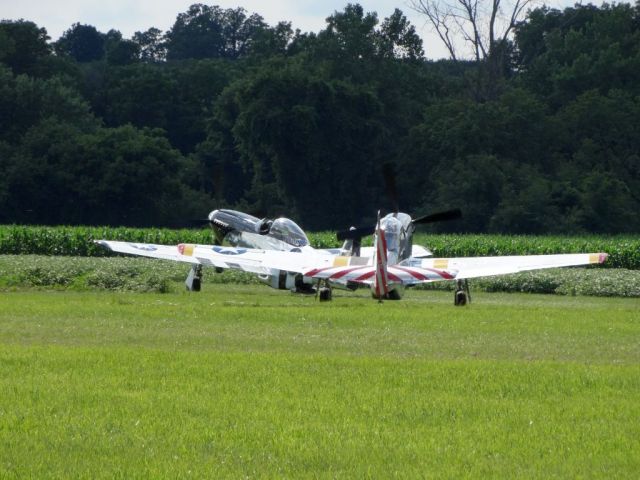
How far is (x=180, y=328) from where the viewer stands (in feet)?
61.9

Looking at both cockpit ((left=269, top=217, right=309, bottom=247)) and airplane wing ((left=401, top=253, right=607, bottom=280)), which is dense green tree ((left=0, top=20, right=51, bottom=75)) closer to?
cockpit ((left=269, top=217, right=309, bottom=247))

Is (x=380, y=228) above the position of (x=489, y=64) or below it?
below

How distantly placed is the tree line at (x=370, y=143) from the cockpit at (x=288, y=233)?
122ft

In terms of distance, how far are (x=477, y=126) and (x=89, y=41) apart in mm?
95624

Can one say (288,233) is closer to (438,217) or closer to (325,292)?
(325,292)

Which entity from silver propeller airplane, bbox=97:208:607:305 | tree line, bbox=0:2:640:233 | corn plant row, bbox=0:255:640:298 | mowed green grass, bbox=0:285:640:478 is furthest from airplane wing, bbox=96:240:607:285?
tree line, bbox=0:2:640:233

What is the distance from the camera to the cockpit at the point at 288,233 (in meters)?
29.1

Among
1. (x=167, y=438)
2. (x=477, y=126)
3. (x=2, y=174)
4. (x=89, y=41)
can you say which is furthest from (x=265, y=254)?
(x=89, y=41)

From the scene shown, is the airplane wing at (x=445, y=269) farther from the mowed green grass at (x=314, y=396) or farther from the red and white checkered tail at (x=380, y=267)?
the mowed green grass at (x=314, y=396)

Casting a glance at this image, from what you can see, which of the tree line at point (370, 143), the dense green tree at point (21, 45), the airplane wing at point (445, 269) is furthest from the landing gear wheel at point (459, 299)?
the dense green tree at point (21, 45)

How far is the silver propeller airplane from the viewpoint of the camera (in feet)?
78.5

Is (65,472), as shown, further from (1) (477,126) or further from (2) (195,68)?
(2) (195,68)

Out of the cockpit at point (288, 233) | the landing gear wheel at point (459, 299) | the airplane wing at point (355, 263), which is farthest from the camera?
the cockpit at point (288, 233)

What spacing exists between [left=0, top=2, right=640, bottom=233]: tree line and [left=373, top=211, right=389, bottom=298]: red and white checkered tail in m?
42.2
